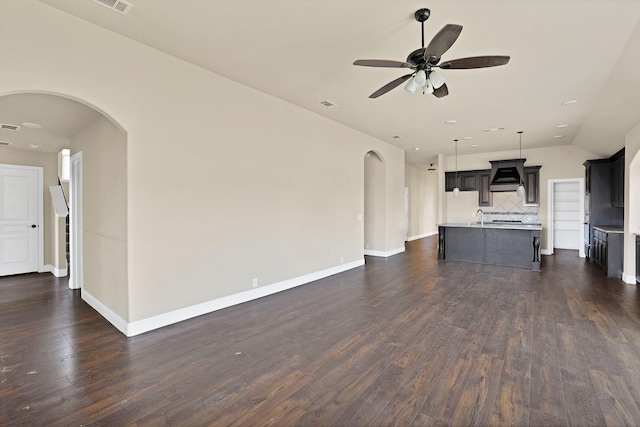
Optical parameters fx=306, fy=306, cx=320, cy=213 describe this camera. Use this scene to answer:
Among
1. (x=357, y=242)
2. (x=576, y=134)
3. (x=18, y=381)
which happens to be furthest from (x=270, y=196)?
(x=576, y=134)

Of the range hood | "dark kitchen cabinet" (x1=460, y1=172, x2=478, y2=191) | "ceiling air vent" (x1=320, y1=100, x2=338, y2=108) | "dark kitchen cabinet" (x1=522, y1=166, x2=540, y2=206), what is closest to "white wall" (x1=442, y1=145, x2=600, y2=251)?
"dark kitchen cabinet" (x1=522, y1=166, x2=540, y2=206)

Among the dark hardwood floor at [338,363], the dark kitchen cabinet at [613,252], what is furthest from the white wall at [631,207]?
the dark hardwood floor at [338,363]

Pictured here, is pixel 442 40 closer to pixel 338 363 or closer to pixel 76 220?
pixel 338 363

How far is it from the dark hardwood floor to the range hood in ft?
15.6

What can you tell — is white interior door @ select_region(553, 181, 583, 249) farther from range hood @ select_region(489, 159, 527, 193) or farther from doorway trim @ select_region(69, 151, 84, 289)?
doorway trim @ select_region(69, 151, 84, 289)

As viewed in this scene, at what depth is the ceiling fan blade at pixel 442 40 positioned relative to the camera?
214cm

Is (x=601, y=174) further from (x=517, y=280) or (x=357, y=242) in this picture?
(x=357, y=242)

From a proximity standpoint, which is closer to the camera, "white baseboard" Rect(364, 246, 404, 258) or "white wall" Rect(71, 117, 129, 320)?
"white wall" Rect(71, 117, 129, 320)

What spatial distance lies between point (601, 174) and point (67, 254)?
1205 cm

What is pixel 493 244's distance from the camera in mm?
7109

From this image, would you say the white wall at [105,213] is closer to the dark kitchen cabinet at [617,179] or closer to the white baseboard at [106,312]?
the white baseboard at [106,312]

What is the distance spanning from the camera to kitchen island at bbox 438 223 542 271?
661 cm

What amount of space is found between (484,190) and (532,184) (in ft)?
4.00

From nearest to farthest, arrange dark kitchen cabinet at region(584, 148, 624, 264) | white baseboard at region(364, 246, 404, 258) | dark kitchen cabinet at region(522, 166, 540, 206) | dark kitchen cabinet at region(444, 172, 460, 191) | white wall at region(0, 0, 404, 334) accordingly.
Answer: white wall at region(0, 0, 404, 334)
dark kitchen cabinet at region(584, 148, 624, 264)
white baseboard at region(364, 246, 404, 258)
dark kitchen cabinet at region(522, 166, 540, 206)
dark kitchen cabinet at region(444, 172, 460, 191)
